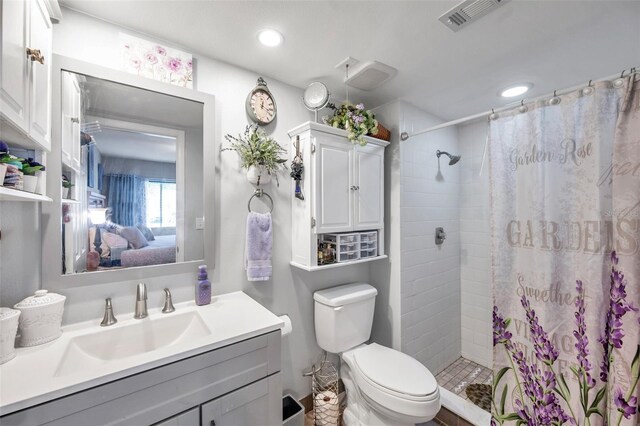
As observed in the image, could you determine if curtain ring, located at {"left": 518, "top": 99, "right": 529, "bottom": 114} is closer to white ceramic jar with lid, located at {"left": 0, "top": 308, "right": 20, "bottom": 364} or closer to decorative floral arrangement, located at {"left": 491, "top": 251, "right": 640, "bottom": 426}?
decorative floral arrangement, located at {"left": 491, "top": 251, "right": 640, "bottom": 426}

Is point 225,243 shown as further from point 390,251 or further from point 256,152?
point 390,251

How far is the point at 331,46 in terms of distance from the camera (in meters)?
1.43

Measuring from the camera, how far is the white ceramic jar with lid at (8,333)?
86cm

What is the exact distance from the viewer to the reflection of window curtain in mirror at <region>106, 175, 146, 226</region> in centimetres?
125

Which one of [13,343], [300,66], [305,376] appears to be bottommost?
[305,376]

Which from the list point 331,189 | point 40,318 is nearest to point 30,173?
point 40,318

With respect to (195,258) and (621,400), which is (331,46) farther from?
(621,400)

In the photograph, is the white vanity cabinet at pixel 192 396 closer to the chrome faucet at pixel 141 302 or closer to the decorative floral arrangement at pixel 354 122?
the chrome faucet at pixel 141 302

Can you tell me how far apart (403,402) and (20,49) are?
7.11 ft

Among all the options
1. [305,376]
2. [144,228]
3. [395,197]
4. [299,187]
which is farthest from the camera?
[395,197]

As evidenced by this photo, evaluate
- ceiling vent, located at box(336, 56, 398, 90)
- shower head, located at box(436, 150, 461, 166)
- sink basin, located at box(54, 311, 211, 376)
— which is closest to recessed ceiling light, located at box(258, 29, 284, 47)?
ceiling vent, located at box(336, 56, 398, 90)

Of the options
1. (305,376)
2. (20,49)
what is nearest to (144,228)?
(20,49)

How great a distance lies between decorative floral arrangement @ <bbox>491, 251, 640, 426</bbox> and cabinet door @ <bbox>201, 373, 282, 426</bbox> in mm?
1163

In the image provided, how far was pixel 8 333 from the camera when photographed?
88cm
